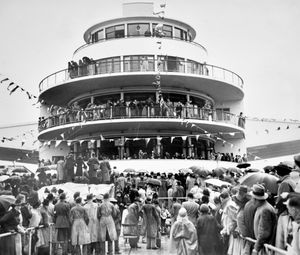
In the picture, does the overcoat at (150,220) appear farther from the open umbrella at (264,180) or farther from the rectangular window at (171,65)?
the rectangular window at (171,65)

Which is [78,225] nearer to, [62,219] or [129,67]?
[62,219]

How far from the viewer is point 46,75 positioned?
33188 mm

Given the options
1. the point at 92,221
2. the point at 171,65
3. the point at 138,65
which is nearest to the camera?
the point at 92,221

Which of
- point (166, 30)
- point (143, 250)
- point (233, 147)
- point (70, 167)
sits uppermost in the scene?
point (166, 30)

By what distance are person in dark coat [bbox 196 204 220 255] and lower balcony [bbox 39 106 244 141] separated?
18104 millimetres

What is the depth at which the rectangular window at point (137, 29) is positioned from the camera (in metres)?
32.9

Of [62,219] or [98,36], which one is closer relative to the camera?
[62,219]

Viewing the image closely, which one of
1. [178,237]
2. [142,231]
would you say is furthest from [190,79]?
[178,237]

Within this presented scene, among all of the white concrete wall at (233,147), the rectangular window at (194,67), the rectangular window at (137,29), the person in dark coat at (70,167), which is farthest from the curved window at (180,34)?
the person in dark coat at (70,167)

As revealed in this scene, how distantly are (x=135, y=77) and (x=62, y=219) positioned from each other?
18582 mm

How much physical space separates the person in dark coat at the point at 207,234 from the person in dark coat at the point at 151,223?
357cm

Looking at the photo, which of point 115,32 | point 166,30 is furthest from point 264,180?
point 115,32

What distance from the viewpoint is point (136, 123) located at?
2936 cm

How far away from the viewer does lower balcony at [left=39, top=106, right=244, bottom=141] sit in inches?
1129
